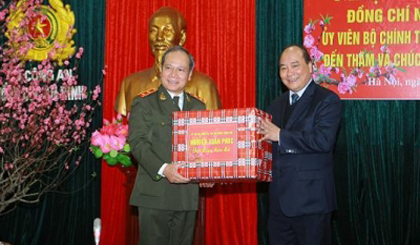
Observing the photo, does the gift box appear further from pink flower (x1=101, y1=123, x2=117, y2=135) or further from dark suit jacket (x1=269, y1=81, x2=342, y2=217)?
pink flower (x1=101, y1=123, x2=117, y2=135)

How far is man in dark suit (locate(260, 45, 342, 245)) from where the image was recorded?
8.75 ft

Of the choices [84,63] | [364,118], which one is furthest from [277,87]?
[84,63]

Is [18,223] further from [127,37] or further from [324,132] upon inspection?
[324,132]

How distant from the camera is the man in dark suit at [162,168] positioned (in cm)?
246

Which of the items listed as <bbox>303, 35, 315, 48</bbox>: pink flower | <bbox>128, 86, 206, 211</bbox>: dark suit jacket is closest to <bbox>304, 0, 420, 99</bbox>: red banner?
<bbox>303, 35, 315, 48</bbox>: pink flower

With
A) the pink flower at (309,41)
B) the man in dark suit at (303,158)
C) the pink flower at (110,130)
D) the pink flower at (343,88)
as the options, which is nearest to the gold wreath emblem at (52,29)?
the pink flower at (110,130)

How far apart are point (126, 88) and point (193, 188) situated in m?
1.85

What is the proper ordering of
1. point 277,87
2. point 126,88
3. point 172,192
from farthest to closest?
1. point 277,87
2. point 126,88
3. point 172,192

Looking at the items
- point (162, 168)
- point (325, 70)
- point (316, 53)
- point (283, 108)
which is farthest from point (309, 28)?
point (162, 168)

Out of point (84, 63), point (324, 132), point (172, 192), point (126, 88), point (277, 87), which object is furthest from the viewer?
point (84, 63)

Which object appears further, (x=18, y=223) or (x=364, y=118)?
(x=18, y=223)

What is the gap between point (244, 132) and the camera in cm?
250

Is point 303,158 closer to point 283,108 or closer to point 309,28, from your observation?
point 283,108

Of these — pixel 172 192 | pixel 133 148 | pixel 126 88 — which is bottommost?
pixel 172 192
